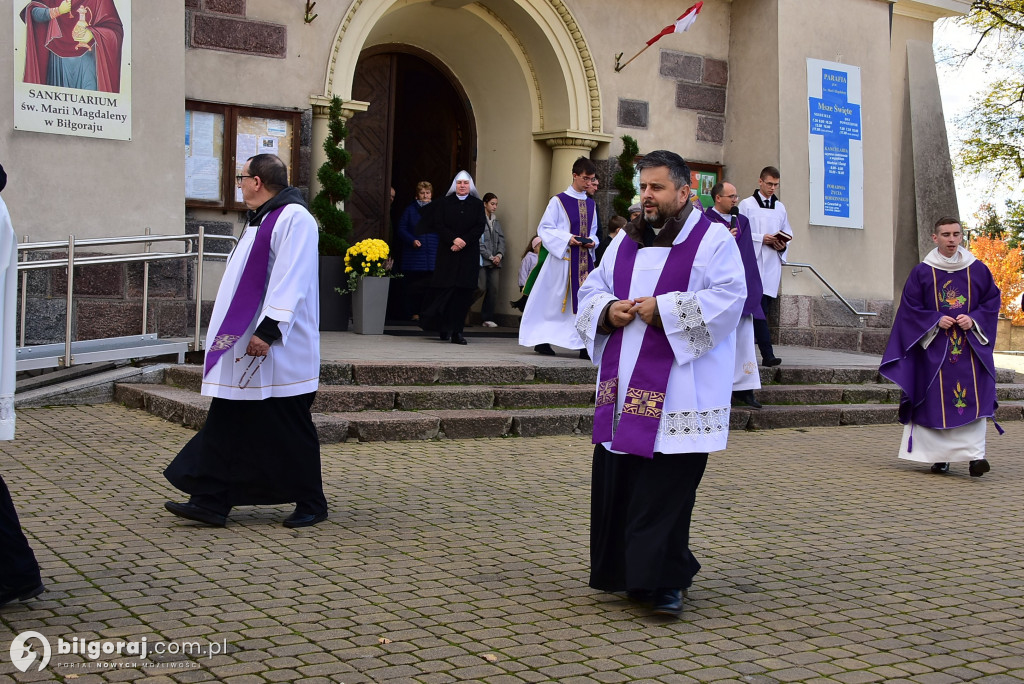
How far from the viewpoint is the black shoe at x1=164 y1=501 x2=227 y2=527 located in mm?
5500

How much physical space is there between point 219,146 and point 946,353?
705 centimetres

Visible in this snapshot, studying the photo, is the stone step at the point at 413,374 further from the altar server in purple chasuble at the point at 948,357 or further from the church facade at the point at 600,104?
the church facade at the point at 600,104

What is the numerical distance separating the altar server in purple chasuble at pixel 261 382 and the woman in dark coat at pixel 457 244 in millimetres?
5946

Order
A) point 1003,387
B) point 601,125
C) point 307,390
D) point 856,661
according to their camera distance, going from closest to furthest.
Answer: point 856,661 → point 307,390 → point 1003,387 → point 601,125

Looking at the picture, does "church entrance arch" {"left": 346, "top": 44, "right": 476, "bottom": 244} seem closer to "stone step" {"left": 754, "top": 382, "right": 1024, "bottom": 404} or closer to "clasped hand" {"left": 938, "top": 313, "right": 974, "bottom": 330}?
"stone step" {"left": 754, "top": 382, "right": 1024, "bottom": 404}

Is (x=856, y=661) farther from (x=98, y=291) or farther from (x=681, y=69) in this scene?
(x=681, y=69)

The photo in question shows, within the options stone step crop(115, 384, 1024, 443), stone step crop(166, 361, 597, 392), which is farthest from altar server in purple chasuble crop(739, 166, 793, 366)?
stone step crop(166, 361, 597, 392)

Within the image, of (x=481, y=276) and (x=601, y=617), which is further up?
(x=481, y=276)

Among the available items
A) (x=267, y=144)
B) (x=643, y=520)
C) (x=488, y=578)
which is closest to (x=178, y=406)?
(x=488, y=578)

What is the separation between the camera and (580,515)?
624 centimetres

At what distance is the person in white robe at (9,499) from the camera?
4.08 meters

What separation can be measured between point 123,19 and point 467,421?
446cm

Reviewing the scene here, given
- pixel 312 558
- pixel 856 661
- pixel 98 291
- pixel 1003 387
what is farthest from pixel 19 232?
pixel 1003 387

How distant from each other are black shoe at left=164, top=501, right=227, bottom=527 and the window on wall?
254 inches
